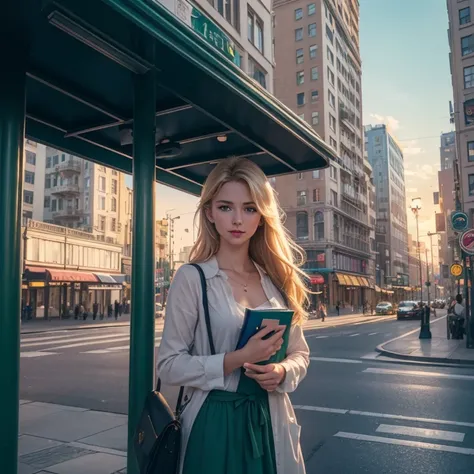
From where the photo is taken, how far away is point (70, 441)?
5.91 metres

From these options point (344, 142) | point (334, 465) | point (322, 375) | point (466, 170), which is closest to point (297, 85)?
point (344, 142)

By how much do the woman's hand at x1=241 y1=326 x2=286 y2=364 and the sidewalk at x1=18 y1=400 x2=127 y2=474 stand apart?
3488 mm

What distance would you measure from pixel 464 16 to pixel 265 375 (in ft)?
189

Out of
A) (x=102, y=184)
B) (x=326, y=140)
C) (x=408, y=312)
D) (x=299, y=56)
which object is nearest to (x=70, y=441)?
(x=408, y=312)

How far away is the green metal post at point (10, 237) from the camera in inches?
118

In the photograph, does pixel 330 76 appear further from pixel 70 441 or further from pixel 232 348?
pixel 232 348

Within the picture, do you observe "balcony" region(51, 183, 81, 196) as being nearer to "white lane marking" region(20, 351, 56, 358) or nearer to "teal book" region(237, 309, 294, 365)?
"white lane marking" region(20, 351, 56, 358)

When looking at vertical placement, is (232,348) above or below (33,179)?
below

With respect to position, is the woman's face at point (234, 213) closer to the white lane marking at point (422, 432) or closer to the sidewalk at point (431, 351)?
the white lane marking at point (422, 432)

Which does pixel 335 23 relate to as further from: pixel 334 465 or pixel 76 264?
pixel 334 465

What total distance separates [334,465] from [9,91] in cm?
474

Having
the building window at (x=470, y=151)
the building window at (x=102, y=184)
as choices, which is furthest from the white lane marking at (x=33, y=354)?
the building window at (x=470, y=151)

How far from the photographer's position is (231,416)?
204 centimetres

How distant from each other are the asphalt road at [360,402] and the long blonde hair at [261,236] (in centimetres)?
332
